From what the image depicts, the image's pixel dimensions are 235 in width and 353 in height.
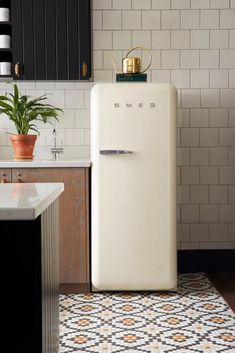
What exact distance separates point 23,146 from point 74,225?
0.72 metres

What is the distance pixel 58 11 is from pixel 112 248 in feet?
5.94

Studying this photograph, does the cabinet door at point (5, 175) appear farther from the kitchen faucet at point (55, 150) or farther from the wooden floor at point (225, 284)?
the wooden floor at point (225, 284)

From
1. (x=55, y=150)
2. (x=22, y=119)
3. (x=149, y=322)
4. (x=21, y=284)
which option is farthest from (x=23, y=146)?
(x=21, y=284)

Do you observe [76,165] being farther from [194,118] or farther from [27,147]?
[194,118]

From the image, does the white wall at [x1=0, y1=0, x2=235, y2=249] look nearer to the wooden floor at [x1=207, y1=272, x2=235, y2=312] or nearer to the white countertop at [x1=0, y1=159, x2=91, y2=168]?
the wooden floor at [x1=207, y1=272, x2=235, y2=312]

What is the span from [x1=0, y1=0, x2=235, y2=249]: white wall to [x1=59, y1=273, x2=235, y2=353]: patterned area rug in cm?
89

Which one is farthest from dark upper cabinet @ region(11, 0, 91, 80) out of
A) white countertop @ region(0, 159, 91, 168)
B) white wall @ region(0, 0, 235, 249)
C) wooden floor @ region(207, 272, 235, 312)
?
wooden floor @ region(207, 272, 235, 312)

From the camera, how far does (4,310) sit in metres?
1.56

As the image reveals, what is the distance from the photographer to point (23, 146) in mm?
4195

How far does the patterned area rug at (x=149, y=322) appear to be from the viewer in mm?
2961

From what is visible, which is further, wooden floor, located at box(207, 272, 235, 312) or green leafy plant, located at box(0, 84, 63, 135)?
green leafy plant, located at box(0, 84, 63, 135)

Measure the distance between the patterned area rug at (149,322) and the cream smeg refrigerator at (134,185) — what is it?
0.18 m

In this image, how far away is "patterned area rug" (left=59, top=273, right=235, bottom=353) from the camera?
2.96 meters

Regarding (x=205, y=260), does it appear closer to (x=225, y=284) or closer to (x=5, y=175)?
(x=225, y=284)
